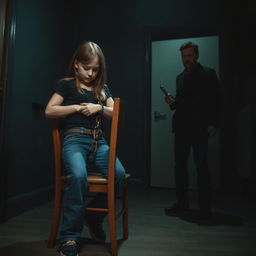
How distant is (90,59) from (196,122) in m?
1.01

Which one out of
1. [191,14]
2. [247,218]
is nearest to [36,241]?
[247,218]

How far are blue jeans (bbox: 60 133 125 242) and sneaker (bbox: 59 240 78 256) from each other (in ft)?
0.07

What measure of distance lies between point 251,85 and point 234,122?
1.76 ft

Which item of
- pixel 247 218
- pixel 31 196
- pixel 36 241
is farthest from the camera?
pixel 31 196

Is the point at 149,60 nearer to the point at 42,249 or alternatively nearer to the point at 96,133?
the point at 96,133

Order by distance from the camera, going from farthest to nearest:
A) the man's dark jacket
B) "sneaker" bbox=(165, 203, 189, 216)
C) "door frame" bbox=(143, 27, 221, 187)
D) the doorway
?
the doorway, "door frame" bbox=(143, 27, 221, 187), "sneaker" bbox=(165, 203, 189, 216), the man's dark jacket

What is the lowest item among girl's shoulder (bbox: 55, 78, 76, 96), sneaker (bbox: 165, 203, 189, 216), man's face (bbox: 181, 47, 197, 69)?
sneaker (bbox: 165, 203, 189, 216)

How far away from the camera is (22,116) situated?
7.18 feet

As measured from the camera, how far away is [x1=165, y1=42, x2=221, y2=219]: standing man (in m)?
2.10

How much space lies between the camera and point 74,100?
152cm

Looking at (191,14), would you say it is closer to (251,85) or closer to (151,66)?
(151,66)

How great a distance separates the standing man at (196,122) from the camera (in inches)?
82.7

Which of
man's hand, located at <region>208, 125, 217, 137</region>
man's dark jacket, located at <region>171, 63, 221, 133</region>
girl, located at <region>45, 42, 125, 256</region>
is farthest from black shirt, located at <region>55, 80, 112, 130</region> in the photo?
man's hand, located at <region>208, 125, 217, 137</region>

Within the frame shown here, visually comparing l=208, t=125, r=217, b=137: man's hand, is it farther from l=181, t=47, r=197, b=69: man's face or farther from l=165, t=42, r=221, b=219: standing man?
l=181, t=47, r=197, b=69: man's face
